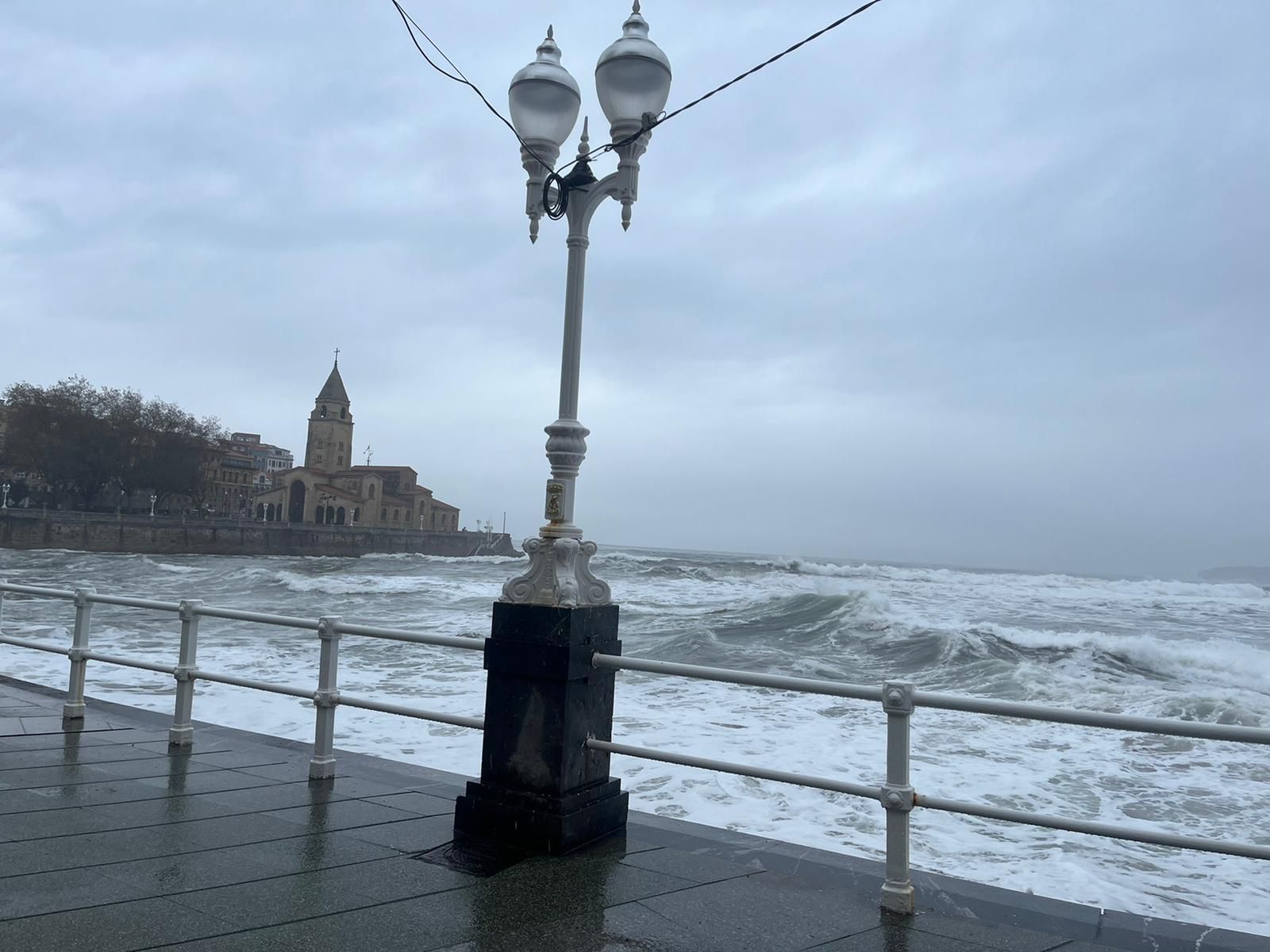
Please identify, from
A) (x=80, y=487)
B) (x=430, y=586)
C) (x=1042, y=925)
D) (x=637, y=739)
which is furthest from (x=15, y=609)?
(x=80, y=487)

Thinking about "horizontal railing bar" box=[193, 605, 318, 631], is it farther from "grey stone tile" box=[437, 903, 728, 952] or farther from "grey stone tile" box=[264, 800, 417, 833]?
"grey stone tile" box=[437, 903, 728, 952]

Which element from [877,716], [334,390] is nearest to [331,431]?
[334,390]

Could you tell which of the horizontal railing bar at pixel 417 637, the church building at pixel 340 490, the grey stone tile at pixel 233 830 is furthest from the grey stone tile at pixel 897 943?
the church building at pixel 340 490

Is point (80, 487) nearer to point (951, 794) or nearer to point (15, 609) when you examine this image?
point (15, 609)

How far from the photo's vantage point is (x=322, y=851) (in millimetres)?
4160

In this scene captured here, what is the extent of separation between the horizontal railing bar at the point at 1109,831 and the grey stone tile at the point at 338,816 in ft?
8.28

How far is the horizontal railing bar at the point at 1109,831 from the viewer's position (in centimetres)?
326

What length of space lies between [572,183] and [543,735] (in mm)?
2739

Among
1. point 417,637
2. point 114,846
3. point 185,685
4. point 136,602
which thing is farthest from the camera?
point 136,602

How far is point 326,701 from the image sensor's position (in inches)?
211

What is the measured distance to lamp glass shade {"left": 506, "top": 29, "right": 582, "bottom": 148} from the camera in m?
5.02

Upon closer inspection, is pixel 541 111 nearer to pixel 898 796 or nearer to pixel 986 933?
pixel 898 796

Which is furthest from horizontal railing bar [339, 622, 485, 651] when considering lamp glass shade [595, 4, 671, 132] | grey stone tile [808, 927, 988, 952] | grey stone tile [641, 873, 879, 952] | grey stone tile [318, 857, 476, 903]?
lamp glass shade [595, 4, 671, 132]

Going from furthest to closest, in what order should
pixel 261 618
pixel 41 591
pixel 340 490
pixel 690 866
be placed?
pixel 340 490
pixel 41 591
pixel 261 618
pixel 690 866
